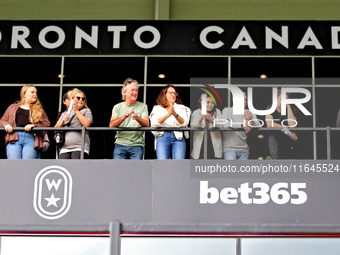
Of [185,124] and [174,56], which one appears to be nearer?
[185,124]

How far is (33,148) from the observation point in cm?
773

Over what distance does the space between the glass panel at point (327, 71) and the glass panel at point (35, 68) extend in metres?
6.63

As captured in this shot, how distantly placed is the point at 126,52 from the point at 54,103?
7.77 ft

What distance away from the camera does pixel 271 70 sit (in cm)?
1242

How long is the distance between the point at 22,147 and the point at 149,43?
5.29 m

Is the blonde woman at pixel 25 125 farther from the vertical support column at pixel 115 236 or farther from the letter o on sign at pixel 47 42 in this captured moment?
the letter o on sign at pixel 47 42

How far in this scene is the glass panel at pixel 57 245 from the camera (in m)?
6.63

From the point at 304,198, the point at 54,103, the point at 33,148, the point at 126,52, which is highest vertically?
the point at 126,52

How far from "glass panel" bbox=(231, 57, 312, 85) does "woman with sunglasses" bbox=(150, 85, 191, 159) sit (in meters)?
5.09

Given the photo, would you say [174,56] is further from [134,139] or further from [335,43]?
[134,139]

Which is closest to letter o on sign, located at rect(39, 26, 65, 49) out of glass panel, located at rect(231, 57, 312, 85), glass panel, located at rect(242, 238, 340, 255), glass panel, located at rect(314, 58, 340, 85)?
glass panel, located at rect(231, 57, 312, 85)
